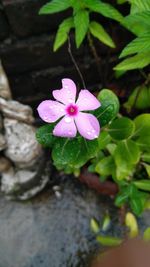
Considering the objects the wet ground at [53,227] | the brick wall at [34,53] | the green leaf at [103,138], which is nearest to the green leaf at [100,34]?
the brick wall at [34,53]

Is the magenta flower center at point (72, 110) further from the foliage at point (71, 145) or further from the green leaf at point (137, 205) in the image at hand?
the green leaf at point (137, 205)

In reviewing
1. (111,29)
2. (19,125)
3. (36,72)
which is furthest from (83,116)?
(36,72)

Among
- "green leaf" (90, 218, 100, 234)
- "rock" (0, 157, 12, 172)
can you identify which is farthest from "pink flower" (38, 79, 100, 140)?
"green leaf" (90, 218, 100, 234)

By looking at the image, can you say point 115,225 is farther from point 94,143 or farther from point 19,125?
point 94,143

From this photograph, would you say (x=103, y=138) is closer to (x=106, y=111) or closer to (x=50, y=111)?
(x=106, y=111)

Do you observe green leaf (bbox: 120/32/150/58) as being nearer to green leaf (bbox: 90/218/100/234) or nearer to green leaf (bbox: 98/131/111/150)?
green leaf (bbox: 98/131/111/150)

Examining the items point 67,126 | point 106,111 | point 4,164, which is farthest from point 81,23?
point 4,164
